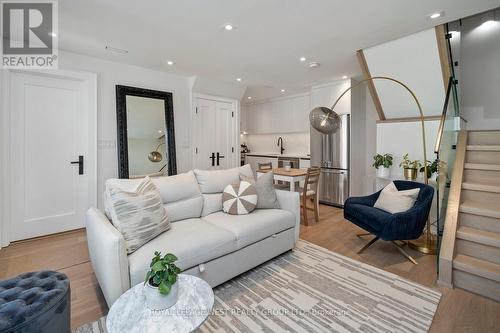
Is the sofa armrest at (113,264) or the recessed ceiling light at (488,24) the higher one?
the recessed ceiling light at (488,24)

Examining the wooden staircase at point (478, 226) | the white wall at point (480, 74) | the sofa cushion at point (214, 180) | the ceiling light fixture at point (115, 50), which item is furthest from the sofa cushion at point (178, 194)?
the white wall at point (480, 74)

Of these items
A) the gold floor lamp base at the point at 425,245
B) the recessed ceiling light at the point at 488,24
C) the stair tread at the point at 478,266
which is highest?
the recessed ceiling light at the point at 488,24

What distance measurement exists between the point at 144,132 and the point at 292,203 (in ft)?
9.17

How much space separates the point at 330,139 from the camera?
485 cm

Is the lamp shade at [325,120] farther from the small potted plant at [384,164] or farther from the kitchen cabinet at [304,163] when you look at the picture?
the kitchen cabinet at [304,163]

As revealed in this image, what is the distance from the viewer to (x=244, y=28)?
261cm

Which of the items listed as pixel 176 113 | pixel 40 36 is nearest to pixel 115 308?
pixel 40 36

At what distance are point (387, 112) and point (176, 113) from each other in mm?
3680

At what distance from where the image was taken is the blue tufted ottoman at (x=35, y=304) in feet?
3.69

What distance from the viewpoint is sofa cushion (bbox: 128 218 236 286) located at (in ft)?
5.53

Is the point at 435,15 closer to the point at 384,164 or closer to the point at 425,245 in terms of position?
the point at 384,164

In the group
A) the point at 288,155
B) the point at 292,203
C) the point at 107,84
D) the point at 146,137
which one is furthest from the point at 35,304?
the point at 288,155

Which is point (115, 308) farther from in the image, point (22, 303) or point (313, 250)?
point (313, 250)

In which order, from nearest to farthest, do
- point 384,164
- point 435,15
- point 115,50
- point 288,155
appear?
point 435,15 → point 115,50 → point 384,164 → point 288,155
